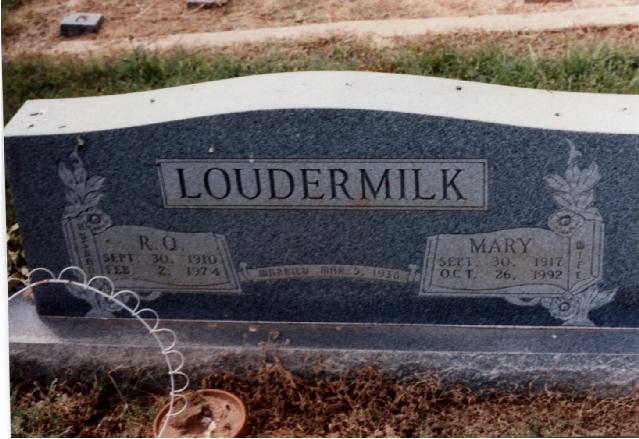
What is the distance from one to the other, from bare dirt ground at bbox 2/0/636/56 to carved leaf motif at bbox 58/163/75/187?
280 cm

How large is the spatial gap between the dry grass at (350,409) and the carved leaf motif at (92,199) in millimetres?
659

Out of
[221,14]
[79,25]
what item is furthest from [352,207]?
[79,25]

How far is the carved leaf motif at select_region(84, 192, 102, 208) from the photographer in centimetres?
331

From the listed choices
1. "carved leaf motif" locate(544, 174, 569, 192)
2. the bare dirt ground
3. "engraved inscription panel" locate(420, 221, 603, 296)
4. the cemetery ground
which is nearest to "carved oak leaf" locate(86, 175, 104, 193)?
the cemetery ground

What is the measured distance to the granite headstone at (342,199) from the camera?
3.04 meters

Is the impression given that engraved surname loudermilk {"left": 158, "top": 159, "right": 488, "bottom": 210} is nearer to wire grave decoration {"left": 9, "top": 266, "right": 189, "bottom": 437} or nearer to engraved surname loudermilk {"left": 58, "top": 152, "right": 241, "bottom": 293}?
engraved surname loudermilk {"left": 58, "top": 152, "right": 241, "bottom": 293}

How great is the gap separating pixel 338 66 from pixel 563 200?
2.25 m

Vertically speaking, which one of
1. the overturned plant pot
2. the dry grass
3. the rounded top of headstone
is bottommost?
the dry grass

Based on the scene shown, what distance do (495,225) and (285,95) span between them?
0.87 meters

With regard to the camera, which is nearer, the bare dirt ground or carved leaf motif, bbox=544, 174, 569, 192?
carved leaf motif, bbox=544, 174, 569, 192

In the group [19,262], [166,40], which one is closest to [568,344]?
[19,262]

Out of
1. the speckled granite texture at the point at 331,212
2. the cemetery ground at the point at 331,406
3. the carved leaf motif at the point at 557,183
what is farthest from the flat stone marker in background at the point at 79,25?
the carved leaf motif at the point at 557,183

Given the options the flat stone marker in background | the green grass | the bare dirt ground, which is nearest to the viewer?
the green grass

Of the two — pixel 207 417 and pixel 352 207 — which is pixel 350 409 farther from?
pixel 352 207
